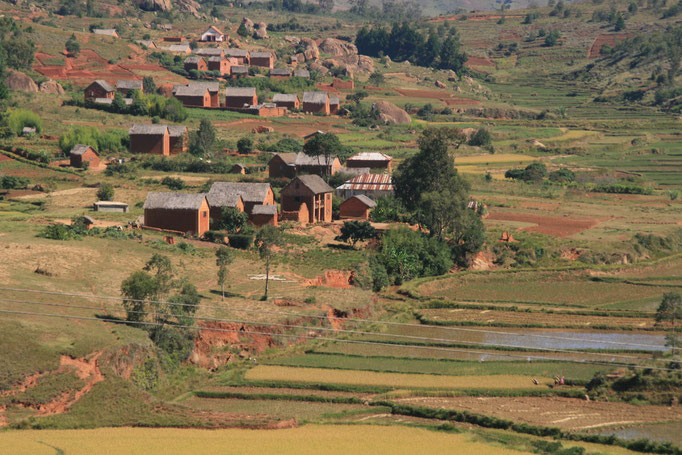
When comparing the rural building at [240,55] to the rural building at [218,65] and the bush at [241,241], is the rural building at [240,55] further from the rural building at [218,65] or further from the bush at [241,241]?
the bush at [241,241]

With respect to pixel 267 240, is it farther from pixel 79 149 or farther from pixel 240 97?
pixel 240 97

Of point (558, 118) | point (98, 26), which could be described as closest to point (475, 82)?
point (558, 118)

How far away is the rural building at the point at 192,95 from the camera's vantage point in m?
124

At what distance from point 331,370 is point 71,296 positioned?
1332 centimetres

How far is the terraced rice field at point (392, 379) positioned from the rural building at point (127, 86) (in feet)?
274

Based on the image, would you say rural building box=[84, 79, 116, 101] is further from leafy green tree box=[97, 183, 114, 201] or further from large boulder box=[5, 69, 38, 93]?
leafy green tree box=[97, 183, 114, 201]

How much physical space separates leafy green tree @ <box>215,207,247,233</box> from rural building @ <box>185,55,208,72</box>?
81281 mm

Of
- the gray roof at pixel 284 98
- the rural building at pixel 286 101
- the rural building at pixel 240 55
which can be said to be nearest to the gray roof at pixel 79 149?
the rural building at pixel 286 101

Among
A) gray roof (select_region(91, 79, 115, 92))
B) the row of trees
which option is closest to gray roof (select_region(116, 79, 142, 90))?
gray roof (select_region(91, 79, 115, 92))

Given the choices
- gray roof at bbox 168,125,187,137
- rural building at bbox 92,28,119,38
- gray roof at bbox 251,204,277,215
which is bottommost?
gray roof at bbox 251,204,277,215

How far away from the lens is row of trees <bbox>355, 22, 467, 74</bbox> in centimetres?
17988

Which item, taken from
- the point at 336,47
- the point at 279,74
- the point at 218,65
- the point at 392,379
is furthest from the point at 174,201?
the point at 336,47

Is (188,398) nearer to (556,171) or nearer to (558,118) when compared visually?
(556,171)

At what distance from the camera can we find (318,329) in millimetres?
48906
